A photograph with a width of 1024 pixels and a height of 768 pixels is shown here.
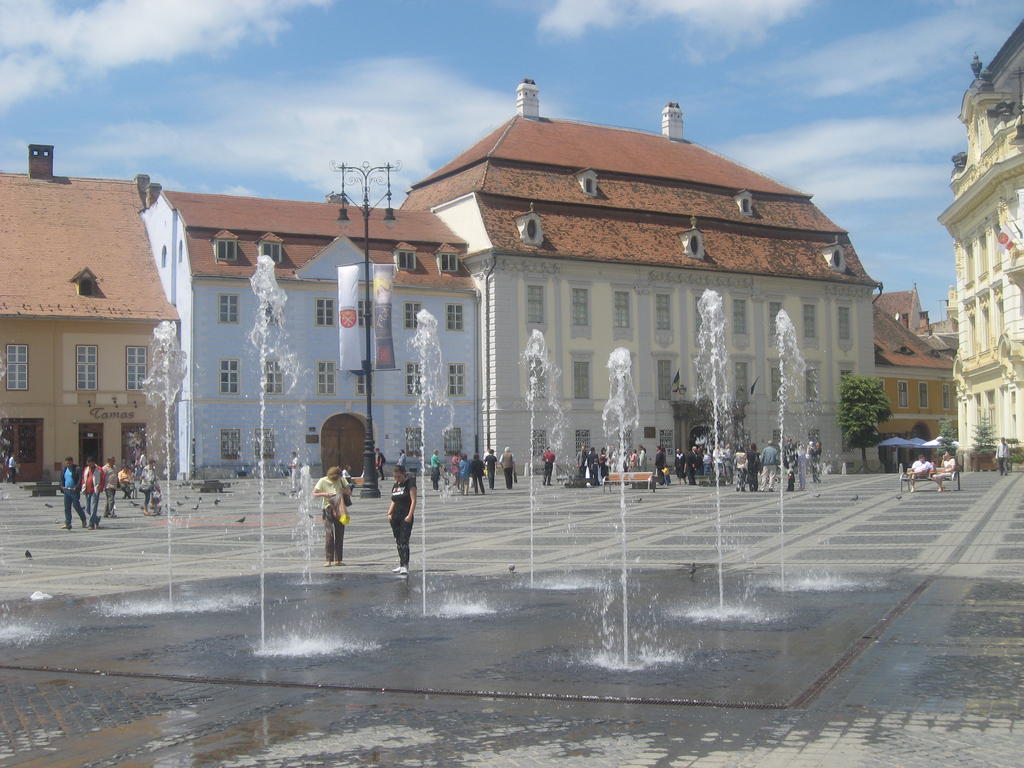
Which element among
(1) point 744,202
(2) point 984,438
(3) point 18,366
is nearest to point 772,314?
(1) point 744,202

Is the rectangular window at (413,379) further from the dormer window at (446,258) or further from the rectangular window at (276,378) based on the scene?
the rectangular window at (276,378)

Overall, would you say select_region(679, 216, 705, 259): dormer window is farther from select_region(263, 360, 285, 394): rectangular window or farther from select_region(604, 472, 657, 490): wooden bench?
select_region(604, 472, 657, 490): wooden bench

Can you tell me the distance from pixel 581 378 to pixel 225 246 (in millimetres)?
16562

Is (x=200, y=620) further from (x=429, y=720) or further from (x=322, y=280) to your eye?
(x=322, y=280)

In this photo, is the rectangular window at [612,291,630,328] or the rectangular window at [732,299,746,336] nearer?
the rectangular window at [612,291,630,328]

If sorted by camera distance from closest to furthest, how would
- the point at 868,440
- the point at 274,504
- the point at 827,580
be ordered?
the point at 827,580 < the point at 274,504 < the point at 868,440

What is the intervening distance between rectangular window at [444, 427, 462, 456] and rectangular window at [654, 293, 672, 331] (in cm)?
1081

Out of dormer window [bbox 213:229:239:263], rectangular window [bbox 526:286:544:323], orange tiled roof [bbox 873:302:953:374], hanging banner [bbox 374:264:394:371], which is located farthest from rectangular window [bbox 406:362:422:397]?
orange tiled roof [bbox 873:302:953:374]

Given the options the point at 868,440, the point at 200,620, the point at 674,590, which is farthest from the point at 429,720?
the point at 868,440

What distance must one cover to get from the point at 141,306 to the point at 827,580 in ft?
136

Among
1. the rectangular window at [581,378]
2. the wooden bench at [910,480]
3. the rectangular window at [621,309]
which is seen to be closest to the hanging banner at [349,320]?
the rectangular window at [581,378]

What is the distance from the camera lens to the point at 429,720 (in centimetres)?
728

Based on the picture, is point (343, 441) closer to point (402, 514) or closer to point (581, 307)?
point (581, 307)

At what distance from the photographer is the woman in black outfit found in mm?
15102
